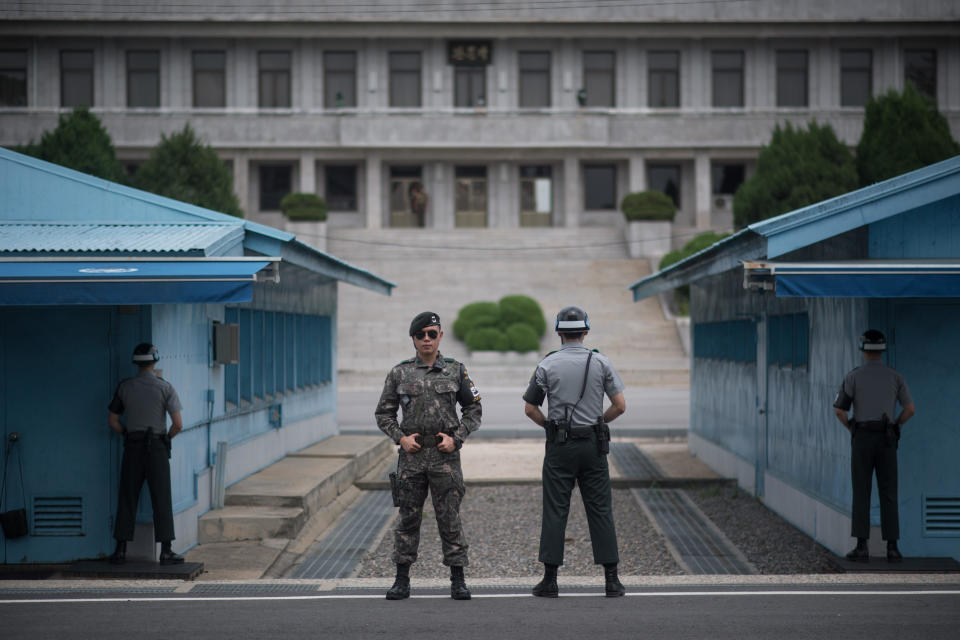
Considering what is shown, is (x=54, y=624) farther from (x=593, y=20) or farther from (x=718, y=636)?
(x=593, y=20)

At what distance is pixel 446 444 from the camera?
7.33 metres

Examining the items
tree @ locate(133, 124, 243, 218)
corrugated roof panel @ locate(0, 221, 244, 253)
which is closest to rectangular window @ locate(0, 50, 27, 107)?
tree @ locate(133, 124, 243, 218)

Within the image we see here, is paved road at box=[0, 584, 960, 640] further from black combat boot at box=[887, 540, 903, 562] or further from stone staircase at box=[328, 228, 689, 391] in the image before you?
stone staircase at box=[328, 228, 689, 391]

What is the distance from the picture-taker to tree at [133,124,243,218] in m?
37.2

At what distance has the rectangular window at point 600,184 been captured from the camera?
174 ft

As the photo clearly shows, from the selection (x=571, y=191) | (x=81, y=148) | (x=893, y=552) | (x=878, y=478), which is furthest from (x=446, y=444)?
(x=571, y=191)

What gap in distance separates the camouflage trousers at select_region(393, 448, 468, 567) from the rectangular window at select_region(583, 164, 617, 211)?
46.4 m

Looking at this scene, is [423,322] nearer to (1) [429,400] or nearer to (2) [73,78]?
Result: (1) [429,400]

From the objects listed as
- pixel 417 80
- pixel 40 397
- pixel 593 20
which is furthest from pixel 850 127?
pixel 40 397

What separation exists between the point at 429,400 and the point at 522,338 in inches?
1025

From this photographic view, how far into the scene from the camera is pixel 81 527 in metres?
9.44

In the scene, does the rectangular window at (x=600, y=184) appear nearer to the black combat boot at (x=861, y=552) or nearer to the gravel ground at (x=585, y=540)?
the gravel ground at (x=585, y=540)

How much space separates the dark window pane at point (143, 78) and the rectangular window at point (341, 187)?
863cm

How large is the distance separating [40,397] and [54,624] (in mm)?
3074
